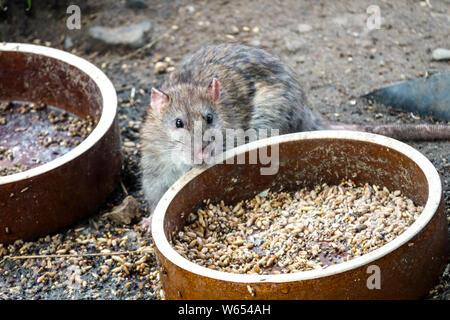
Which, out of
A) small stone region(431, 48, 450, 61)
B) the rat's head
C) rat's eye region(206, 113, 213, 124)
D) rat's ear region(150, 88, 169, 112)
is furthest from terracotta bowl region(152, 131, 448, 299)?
small stone region(431, 48, 450, 61)

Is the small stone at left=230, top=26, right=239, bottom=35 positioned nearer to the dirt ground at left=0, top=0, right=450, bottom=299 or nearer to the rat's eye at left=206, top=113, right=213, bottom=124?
the dirt ground at left=0, top=0, right=450, bottom=299

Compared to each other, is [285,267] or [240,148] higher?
[240,148]

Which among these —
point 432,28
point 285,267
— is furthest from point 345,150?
point 432,28

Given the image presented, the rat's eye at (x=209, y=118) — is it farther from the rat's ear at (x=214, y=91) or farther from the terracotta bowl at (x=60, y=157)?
the terracotta bowl at (x=60, y=157)

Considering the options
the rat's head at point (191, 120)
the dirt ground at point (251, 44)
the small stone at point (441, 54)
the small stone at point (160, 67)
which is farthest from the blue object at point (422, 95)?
the small stone at point (160, 67)

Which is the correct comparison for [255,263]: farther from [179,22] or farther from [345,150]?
[179,22]

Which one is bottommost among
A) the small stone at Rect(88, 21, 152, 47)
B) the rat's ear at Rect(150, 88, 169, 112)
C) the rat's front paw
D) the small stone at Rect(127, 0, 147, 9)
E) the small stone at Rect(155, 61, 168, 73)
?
the rat's front paw
